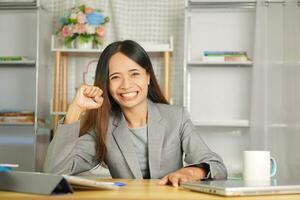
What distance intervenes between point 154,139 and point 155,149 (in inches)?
1.6

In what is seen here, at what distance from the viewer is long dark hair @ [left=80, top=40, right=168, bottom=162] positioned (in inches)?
76.0

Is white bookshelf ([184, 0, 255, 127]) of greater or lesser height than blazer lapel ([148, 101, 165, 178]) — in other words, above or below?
above

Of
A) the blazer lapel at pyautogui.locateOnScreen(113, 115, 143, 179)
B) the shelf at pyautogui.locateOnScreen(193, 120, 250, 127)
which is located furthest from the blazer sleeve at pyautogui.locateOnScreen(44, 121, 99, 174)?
the shelf at pyautogui.locateOnScreen(193, 120, 250, 127)

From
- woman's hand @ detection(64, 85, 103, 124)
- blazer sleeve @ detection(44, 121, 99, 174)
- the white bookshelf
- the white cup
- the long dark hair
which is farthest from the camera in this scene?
the white bookshelf

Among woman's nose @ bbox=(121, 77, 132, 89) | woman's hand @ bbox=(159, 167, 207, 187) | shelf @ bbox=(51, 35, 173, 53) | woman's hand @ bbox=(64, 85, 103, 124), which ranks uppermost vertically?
shelf @ bbox=(51, 35, 173, 53)

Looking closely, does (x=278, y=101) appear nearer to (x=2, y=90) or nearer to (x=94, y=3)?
(x=94, y=3)

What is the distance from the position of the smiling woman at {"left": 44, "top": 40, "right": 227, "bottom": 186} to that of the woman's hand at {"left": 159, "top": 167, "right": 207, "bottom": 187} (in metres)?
0.10

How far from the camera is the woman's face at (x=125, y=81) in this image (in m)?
2.03

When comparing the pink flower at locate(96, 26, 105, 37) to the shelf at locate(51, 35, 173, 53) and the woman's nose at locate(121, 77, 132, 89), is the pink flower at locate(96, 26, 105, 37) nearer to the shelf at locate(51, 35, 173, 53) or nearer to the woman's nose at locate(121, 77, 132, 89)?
the shelf at locate(51, 35, 173, 53)

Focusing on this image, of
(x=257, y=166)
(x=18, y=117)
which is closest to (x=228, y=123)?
(x=18, y=117)

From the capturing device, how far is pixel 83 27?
3518 millimetres

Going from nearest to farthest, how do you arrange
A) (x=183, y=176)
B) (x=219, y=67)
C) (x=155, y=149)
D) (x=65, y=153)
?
(x=183, y=176) → (x=65, y=153) → (x=155, y=149) → (x=219, y=67)

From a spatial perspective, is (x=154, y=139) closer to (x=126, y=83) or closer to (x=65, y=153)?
(x=126, y=83)

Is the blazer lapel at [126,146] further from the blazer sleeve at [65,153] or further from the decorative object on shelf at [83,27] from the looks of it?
the decorative object on shelf at [83,27]
